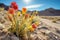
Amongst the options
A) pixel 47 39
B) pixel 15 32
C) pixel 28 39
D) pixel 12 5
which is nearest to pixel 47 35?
pixel 47 39

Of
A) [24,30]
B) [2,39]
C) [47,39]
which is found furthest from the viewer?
[47,39]

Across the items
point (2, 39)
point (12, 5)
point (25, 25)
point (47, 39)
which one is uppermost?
point (12, 5)

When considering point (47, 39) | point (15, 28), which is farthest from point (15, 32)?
point (47, 39)

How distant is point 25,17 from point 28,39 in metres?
0.68

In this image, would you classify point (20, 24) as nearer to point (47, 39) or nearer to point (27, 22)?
point (27, 22)

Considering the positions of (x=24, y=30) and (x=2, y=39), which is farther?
(x=24, y=30)

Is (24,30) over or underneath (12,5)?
underneath

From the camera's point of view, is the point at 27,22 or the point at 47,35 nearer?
the point at 27,22

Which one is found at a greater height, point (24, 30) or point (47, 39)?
point (24, 30)

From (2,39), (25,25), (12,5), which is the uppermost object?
(12,5)

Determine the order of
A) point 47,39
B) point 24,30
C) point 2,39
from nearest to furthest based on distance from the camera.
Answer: point 2,39 → point 24,30 → point 47,39

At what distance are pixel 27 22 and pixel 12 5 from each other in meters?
0.77

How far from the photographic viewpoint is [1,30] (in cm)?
473

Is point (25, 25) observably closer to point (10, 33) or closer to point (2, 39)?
point (10, 33)
